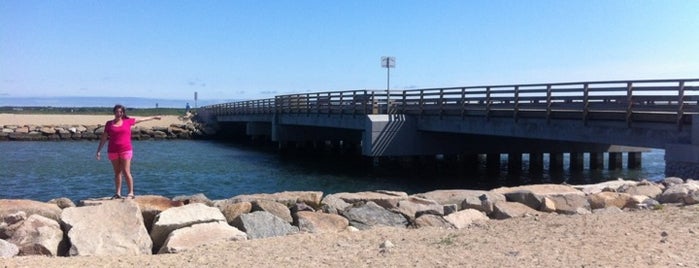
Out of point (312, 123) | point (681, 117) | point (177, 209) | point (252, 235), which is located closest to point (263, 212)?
point (252, 235)

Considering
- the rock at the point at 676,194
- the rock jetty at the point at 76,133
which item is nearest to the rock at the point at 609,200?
the rock at the point at 676,194

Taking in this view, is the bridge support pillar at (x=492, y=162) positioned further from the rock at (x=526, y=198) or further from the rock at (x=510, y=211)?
the rock at (x=510, y=211)

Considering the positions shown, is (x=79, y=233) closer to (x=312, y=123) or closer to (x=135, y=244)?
(x=135, y=244)

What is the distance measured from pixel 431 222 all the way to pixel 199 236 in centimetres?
320

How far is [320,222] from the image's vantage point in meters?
8.91

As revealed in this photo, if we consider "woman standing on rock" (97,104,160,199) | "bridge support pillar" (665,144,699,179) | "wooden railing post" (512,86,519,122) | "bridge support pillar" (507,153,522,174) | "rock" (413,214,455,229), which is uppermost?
"wooden railing post" (512,86,519,122)

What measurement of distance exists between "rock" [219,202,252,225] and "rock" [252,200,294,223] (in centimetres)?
12

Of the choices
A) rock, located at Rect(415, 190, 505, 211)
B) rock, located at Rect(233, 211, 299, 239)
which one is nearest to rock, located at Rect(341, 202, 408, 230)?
rock, located at Rect(233, 211, 299, 239)

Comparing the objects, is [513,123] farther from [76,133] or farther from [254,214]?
[76,133]

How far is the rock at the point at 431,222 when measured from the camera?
9086mm

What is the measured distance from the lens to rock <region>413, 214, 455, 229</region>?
909 centimetres

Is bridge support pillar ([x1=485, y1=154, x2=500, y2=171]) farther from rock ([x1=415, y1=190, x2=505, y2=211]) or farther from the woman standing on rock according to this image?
the woman standing on rock

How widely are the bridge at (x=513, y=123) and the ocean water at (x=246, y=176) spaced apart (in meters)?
1.08

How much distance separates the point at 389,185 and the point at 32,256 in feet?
53.8
